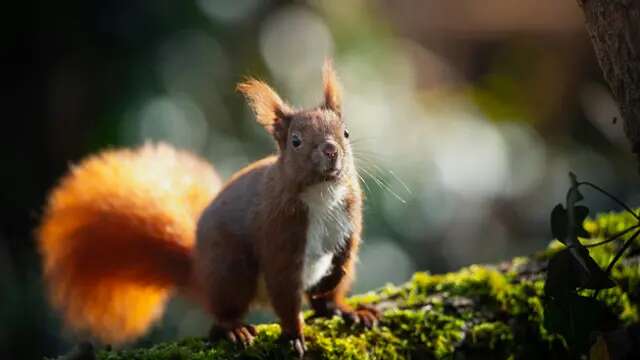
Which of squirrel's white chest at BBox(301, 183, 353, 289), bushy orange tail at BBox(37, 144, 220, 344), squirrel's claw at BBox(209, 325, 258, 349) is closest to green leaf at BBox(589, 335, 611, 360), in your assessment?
squirrel's white chest at BBox(301, 183, 353, 289)

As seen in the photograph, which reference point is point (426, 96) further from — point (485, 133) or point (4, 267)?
point (4, 267)

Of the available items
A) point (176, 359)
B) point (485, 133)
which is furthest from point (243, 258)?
point (485, 133)

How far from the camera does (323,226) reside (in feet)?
9.85

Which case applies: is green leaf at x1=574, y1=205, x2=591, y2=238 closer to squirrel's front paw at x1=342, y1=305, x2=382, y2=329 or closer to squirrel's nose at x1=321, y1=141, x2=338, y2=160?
squirrel's nose at x1=321, y1=141, x2=338, y2=160

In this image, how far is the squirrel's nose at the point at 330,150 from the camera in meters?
2.80

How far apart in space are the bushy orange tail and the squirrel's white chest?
0.62m

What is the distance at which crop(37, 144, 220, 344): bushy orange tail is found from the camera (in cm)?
346

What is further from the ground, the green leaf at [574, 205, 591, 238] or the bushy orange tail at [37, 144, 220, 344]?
the bushy orange tail at [37, 144, 220, 344]

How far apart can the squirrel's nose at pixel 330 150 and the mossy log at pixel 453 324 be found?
0.61 m

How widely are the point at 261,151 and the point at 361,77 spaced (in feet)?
2.95

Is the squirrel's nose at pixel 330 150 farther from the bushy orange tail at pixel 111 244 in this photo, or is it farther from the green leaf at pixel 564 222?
the bushy orange tail at pixel 111 244

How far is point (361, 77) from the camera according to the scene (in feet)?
19.6

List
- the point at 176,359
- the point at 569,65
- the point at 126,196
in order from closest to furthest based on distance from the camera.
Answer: the point at 176,359 < the point at 126,196 < the point at 569,65

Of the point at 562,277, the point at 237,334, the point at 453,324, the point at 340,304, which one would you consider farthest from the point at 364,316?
the point at 562,277
